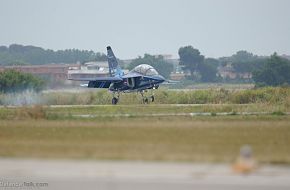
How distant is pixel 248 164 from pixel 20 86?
172ft

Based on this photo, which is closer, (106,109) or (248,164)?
(248,164)

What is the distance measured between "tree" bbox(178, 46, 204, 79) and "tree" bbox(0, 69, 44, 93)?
8438 cm

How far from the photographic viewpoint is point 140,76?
57.7m

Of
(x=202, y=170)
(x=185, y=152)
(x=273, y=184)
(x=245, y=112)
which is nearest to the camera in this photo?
(x=273, y=184)

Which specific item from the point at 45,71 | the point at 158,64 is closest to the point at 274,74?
the point at 45,71

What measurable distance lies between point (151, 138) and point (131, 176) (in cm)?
867

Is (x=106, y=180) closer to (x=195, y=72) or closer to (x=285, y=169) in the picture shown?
(x=285, y=169)

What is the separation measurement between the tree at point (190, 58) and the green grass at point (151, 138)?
11642cm

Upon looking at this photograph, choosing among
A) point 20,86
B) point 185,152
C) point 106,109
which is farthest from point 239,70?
point 185,152

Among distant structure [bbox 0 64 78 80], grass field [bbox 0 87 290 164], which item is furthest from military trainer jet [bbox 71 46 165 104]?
distant structure [bbox 0 64 78 80]

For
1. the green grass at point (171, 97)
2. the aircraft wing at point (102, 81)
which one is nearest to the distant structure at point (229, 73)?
the green grass at point (171, 97)

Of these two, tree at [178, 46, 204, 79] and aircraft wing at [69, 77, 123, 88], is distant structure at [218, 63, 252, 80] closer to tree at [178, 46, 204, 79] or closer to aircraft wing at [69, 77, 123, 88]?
tree at [178, 46, 204, 79]

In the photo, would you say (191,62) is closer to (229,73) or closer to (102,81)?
(229,73)

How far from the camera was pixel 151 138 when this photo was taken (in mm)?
26391
